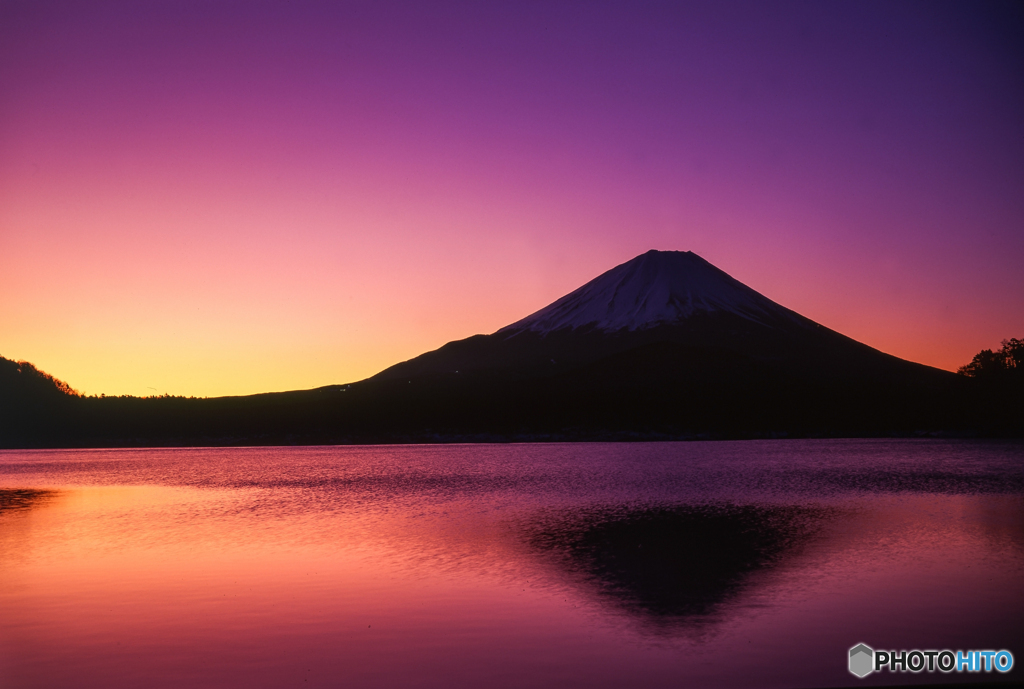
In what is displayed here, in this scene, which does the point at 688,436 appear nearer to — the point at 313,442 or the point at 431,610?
the point at 313,442

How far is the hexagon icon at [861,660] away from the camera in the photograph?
11750 mm

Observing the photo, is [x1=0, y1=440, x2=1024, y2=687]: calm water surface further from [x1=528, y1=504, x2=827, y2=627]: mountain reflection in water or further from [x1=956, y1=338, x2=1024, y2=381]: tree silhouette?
[x1=956, y1=338, x2=1024, y2=381]: tree silhouette

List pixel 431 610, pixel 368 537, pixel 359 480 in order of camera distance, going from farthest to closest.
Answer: pixel 359 480 < pixel 368 537 < pixel 431 610

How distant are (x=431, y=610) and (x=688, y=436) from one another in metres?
125

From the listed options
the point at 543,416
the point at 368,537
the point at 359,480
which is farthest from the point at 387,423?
the point at 368,537

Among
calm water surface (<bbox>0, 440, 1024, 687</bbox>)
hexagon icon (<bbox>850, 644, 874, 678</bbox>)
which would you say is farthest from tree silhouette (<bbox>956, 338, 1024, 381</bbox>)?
hexagon icon (<bbox>850, 644, 874, 678</bbox>)

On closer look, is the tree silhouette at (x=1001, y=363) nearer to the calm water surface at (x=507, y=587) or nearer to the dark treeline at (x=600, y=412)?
the dark treeline at (x=600, y=412)

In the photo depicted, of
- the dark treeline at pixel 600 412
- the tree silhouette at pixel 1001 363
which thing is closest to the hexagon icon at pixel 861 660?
the dark treeline at pixel 600 412

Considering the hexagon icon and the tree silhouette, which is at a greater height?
the tree silhouette

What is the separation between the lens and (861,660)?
12.1 m

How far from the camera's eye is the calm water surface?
12.7 meters

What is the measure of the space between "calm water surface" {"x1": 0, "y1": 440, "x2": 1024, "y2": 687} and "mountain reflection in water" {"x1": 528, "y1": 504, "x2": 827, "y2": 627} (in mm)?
109

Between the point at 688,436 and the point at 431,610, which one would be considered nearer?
the point at 431,610

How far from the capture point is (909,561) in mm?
20938
